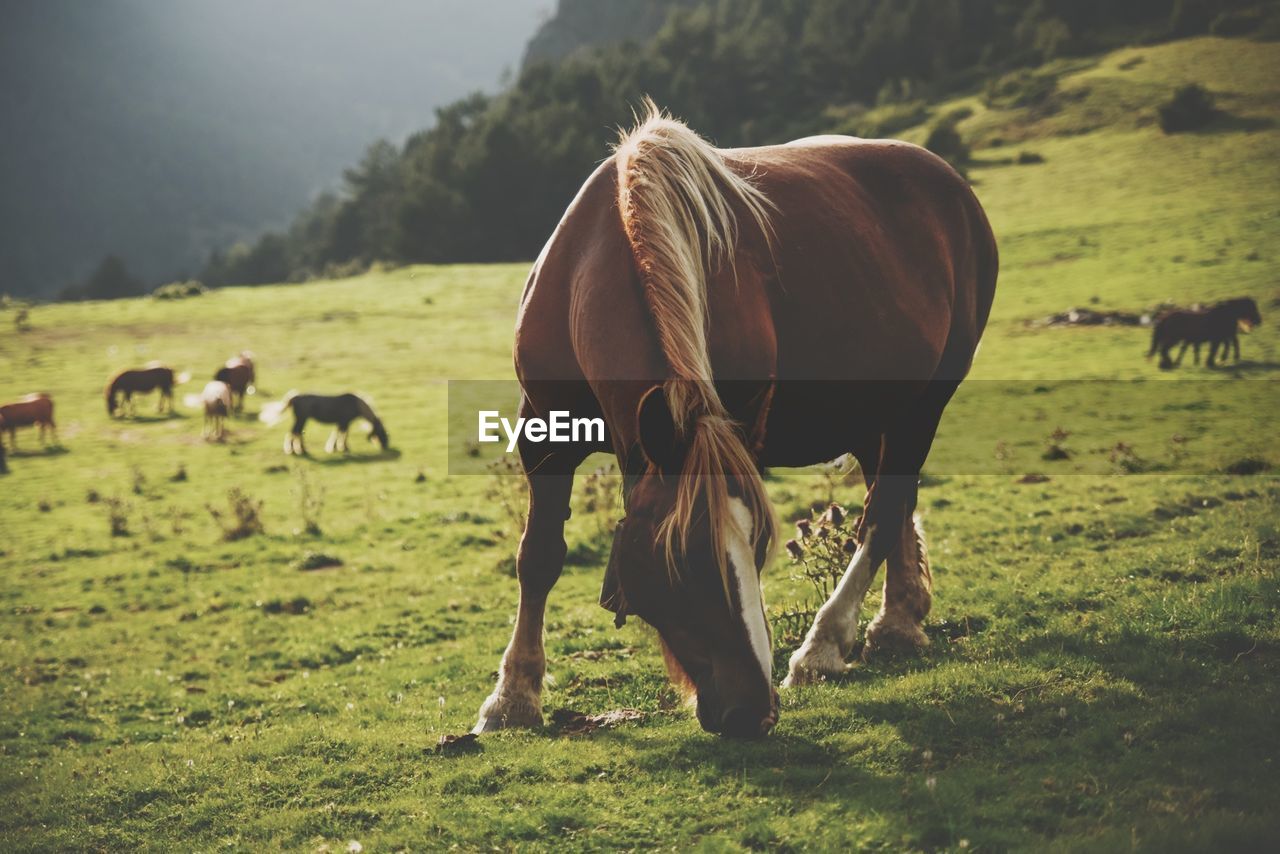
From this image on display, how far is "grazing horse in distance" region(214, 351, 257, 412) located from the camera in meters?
27.9

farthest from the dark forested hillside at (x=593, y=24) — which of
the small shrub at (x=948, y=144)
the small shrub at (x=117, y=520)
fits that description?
the small shrub at (x=117, y=520)

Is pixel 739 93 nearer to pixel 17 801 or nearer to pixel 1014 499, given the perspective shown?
pixel 1014 499

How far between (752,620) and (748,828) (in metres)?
0.89

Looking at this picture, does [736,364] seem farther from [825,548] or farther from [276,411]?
[276,411]

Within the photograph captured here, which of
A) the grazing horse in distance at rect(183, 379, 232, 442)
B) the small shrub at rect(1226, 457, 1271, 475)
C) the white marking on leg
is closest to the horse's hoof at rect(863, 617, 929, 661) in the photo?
the white marking on leg

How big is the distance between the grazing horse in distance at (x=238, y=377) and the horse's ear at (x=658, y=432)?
87.8 feet

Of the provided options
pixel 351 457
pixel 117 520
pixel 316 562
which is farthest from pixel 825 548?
pixel 351 457

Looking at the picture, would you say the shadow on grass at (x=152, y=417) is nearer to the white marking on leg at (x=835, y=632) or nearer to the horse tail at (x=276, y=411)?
the horse tail at (x=276, y=411)

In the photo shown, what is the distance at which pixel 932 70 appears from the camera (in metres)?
85.8

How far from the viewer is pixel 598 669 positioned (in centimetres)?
730

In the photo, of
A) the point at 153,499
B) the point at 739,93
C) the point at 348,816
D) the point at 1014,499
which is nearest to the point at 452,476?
the point at 153,499

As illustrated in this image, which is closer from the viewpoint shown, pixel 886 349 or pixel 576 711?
pixel 886 349

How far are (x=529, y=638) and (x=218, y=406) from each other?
22.0 m

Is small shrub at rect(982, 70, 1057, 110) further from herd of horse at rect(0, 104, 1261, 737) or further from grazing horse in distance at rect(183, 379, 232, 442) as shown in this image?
herd of horse at rect(0, 104, 1261, 737)
